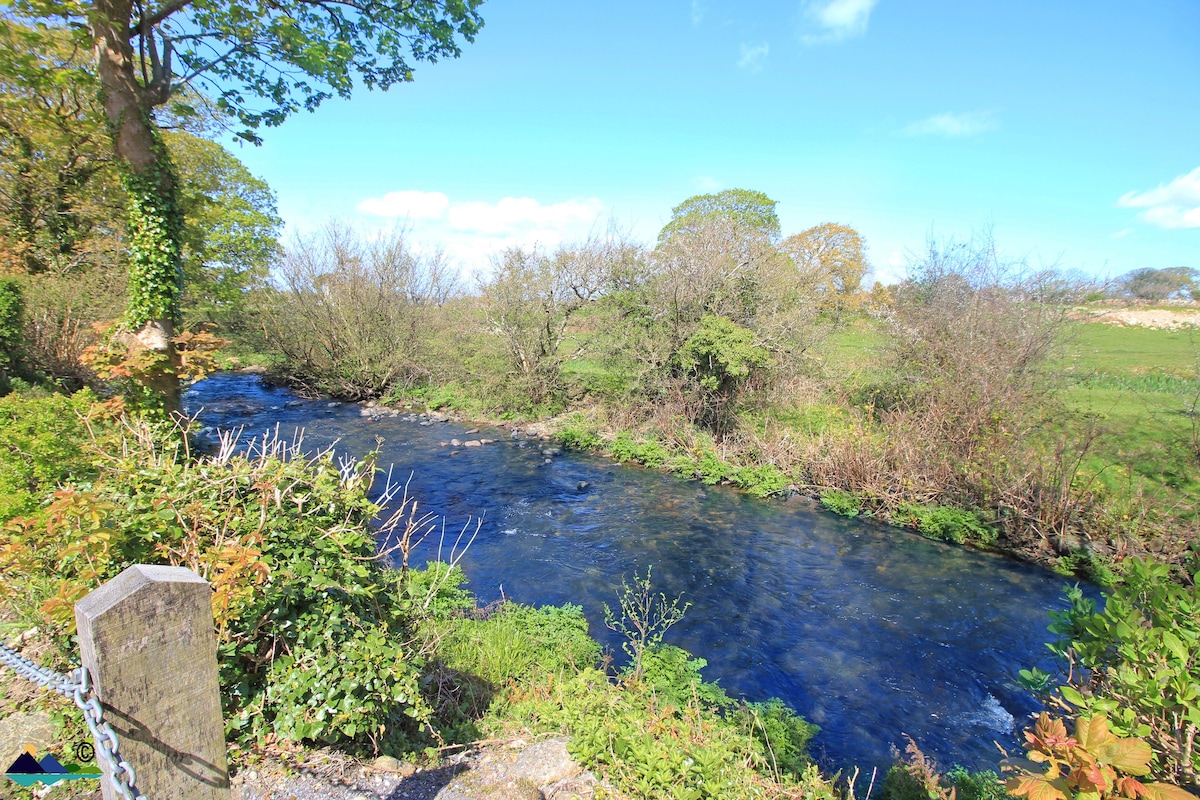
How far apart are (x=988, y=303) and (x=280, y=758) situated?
1567cm

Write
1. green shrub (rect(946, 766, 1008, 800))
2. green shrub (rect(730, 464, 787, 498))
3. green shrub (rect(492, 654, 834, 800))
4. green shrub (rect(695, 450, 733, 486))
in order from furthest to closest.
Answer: green shrub (rect(695, 450, 733, 486))
green shrub (rect(730, 464, 787, 498))
green shrub (rect(946, 766, 1008, 800))
green shrub (rect(492, 654, 834, 800))

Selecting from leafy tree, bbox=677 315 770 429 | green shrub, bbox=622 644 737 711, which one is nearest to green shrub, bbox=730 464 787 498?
leafy tree, bbox=677 315 770 429

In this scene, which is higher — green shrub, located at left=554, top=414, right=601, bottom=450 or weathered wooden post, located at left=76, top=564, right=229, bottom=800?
weathered wooden post, located at left=76, top=564, right=229, bottom=800

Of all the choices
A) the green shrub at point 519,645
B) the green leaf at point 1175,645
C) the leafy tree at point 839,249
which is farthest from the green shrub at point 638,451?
the leafy tree at point 839,249

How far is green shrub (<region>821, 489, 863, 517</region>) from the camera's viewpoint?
13539mm

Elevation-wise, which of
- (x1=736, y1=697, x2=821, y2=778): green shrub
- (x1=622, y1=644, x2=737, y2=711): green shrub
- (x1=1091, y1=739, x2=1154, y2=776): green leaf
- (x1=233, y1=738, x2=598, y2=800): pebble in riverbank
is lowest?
(x1=736, y1=697, x2=821, y2=778): green shrub

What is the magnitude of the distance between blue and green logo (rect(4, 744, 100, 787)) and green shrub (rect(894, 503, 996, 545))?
13353 mm

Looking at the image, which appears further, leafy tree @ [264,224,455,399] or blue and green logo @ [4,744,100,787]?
leafy tree @ [264,224,455,399]

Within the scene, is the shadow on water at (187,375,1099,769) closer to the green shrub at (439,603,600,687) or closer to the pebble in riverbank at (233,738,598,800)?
the green shrub at (439,603,600,687)

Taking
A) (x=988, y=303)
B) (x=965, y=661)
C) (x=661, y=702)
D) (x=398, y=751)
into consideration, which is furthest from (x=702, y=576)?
(x=988, y=303)

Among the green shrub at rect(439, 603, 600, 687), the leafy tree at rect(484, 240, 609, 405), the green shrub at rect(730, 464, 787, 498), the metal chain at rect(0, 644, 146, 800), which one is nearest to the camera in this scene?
the metal chain at rect(0, 644, 146, 800)

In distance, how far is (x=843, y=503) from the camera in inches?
538

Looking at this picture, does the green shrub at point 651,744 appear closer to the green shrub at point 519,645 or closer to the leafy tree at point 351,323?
the green shrub at point 519,645

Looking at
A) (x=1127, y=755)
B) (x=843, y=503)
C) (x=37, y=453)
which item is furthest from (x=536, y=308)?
(x=1127, y=755)
